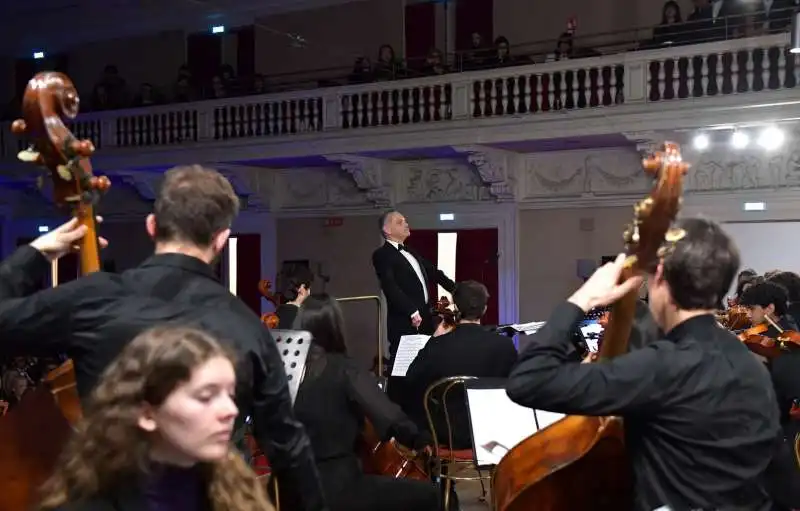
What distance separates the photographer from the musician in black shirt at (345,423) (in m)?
3.20

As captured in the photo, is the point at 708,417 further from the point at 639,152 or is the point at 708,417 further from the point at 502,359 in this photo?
the point at 639,152

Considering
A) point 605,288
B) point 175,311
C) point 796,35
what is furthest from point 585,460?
point 796,35

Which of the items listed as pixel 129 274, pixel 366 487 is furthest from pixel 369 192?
pixel 129 274

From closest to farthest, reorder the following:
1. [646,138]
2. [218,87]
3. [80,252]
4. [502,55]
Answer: [80,252]
[646,138]
[502,55]
[218,87]

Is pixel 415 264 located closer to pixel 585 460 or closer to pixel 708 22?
pixel 708 22

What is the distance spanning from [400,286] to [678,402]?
15.7 feet

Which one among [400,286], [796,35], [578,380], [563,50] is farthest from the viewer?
[563,50]

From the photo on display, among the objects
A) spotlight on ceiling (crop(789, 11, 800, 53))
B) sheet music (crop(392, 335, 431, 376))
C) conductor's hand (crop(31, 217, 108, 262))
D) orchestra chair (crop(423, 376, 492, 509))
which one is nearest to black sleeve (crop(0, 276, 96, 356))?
conductor's hand (crop(31, 217, 108, 262))

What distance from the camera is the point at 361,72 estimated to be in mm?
10609

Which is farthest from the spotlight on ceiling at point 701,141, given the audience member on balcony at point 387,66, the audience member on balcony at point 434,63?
the audience member on balcony at point 387,66

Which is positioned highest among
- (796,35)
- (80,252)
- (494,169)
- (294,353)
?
(796,35)

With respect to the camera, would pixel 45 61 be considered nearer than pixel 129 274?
No

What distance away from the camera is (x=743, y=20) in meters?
8.58

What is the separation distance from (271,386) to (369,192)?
9.02 meters
